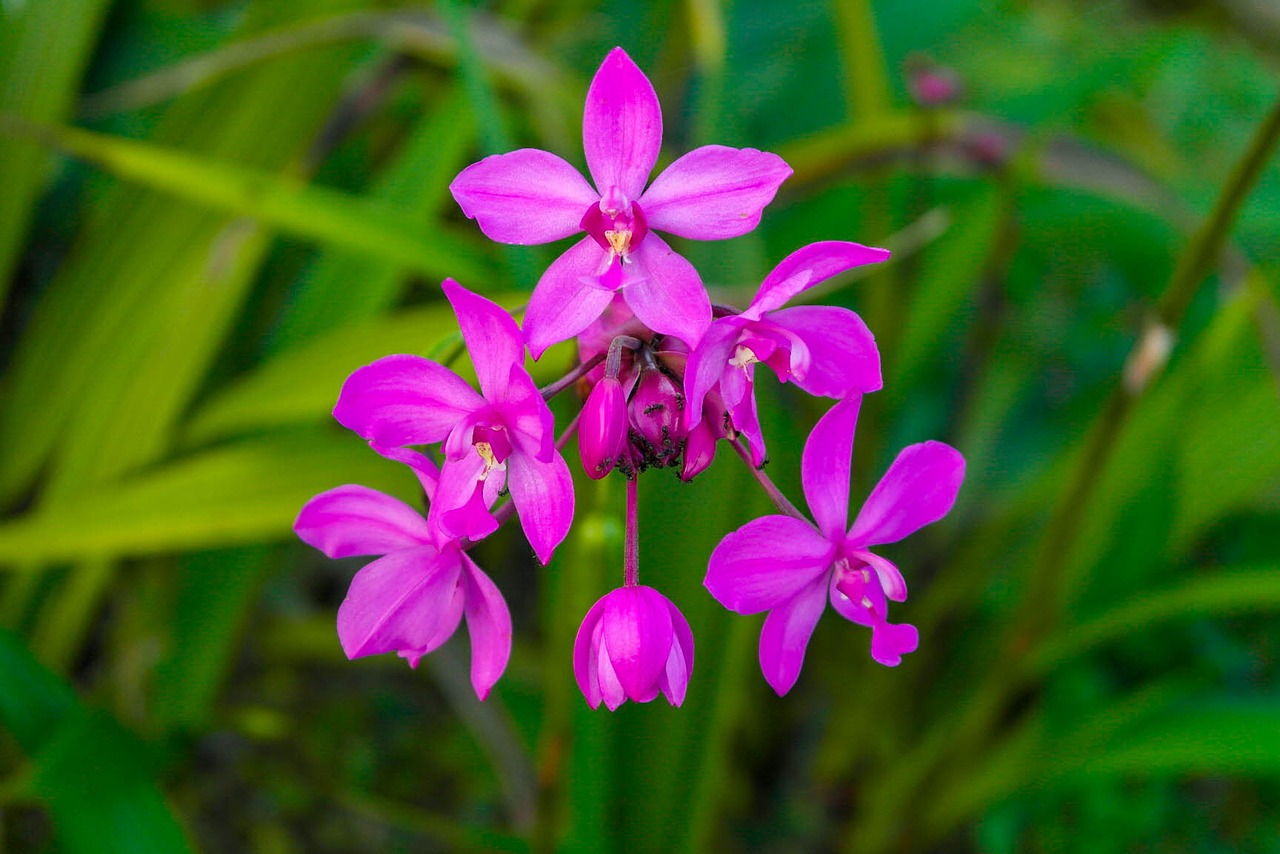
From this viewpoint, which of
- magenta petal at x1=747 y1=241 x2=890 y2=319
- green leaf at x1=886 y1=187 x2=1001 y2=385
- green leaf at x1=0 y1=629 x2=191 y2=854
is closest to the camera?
magenta petal at x1=747 y1=241 x2=890 y2=319

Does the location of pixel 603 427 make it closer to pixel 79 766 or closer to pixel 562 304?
pixel 562 304

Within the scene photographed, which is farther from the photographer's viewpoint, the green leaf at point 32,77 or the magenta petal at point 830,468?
the green leaf at point 32,77

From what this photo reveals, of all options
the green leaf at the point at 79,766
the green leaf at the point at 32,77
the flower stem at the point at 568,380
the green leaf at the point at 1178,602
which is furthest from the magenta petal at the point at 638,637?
the green leaf at the point at 32,77

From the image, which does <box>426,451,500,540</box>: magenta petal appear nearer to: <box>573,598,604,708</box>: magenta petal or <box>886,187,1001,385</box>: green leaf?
<box>573,598,604,708</box>: magenta petal

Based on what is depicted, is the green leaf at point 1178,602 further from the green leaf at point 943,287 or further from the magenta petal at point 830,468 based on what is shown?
the magenta petal at point 830,468

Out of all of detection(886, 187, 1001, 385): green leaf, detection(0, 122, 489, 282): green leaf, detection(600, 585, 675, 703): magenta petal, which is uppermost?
detection(886, 187, 1001, 385): green leaf

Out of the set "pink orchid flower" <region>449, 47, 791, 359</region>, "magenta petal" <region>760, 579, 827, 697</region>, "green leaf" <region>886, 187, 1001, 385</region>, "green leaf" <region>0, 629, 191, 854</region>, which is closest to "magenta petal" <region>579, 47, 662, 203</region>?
"pink orchid flower" <region>449, 47, 791, 359</region>

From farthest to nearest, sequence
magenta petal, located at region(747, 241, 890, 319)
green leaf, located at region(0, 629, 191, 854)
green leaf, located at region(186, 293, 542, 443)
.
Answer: green leaf, located at region(186, 293, 542, 443)
green leaf, located at region(0, 629, 191, 854)
magenta petal, located at region(747, 241, 890, 319)
